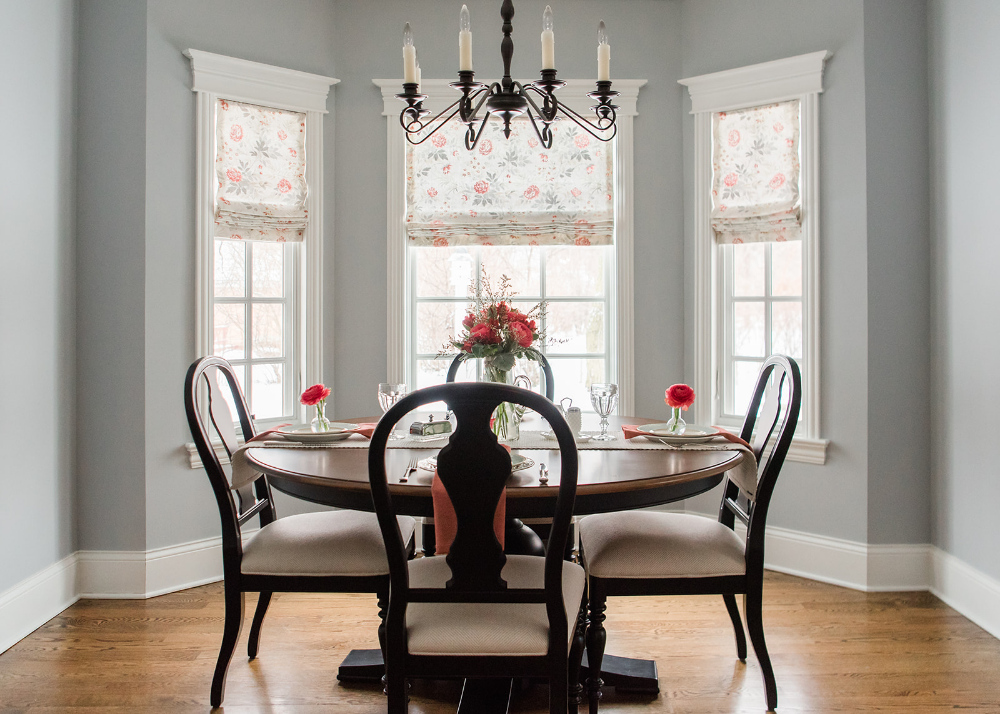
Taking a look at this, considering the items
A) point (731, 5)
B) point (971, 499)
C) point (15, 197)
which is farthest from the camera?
point (731, 5)

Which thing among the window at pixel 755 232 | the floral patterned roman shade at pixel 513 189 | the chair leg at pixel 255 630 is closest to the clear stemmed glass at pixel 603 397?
the chair leg at pixel 255 630

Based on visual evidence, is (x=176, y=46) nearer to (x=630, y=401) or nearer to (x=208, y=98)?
(x=208, y=98)

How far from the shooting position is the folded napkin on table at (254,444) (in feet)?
6.68

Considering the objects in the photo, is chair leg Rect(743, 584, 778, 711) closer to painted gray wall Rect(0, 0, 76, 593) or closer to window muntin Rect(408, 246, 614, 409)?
window muntin Rect(408, 246, 614, 409)

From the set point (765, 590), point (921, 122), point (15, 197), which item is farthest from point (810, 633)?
point (15, 197)

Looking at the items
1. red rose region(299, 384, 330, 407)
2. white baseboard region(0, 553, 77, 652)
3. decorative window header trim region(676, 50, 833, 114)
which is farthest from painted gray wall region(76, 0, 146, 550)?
decorative window header trim region(676, 50, 833, 114)

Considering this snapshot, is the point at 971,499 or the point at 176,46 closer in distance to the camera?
the point at 971,499

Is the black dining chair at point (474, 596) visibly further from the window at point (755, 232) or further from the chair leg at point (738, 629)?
the window at point (755, 232)

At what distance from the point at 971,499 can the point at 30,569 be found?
364 centimetres

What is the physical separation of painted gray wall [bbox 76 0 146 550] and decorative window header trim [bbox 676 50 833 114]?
2.59m

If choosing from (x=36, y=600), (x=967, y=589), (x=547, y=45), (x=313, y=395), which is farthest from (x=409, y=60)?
(x=967, y=589)

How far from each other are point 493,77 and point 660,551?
8.70ft

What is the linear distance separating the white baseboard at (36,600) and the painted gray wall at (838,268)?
3.12m

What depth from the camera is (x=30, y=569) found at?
104 inches
